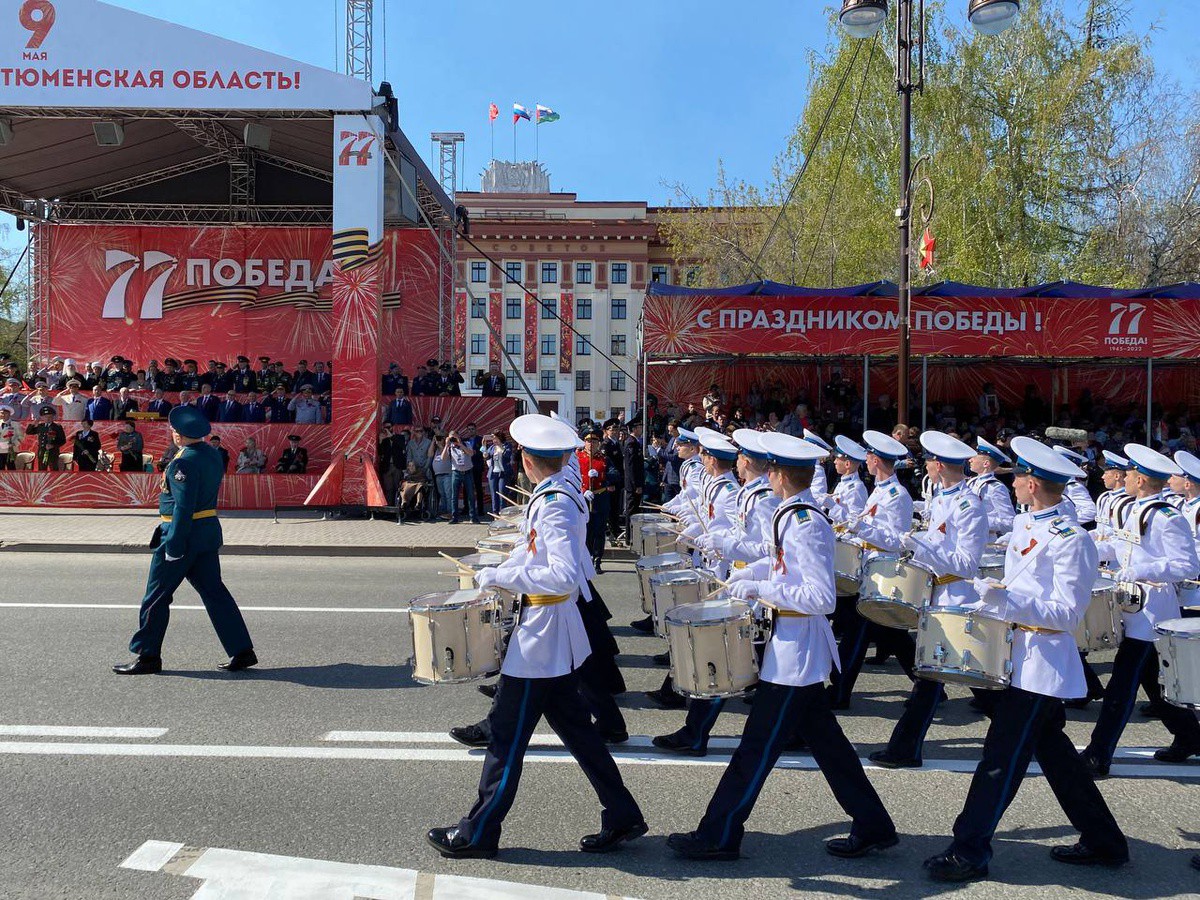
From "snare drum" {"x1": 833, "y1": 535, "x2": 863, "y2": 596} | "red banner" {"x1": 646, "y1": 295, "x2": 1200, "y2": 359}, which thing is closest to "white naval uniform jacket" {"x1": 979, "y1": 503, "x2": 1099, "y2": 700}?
"snare drum" {"x1": 833, "y1": 535, "x2": 863, "y2": 596}

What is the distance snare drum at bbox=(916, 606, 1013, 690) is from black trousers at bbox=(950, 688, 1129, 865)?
0.50ft

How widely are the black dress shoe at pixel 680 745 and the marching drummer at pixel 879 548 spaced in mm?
1320

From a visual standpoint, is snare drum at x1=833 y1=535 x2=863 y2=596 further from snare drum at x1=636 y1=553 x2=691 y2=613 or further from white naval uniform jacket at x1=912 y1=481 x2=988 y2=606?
snare drum at x1=636 y1=553 x2=691 y2=613

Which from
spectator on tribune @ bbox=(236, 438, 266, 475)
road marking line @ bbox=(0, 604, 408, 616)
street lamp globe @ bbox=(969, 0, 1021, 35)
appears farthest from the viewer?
spectator on tribune @ bbox=(236, 438, 266, 475)

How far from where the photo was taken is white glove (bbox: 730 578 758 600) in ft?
15.1

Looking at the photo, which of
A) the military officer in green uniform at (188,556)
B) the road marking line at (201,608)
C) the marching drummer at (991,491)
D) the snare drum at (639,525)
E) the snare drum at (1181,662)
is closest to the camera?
the snare drum at (1181,662)

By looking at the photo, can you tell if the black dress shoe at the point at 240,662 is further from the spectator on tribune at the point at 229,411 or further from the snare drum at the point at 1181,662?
the spectator on tribune at the point at 229,411

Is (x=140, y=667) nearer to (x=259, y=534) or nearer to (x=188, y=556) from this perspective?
(x=188, y=556)

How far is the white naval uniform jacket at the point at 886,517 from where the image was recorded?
22.7ft

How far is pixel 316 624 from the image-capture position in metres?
9.41

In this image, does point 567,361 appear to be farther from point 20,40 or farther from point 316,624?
point 316,624

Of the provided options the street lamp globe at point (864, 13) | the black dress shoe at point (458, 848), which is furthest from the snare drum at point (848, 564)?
the street lamp globe at point (864, 13)

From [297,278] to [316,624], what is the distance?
19021 mm

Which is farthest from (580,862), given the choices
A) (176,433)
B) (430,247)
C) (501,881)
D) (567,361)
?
(567,361)
